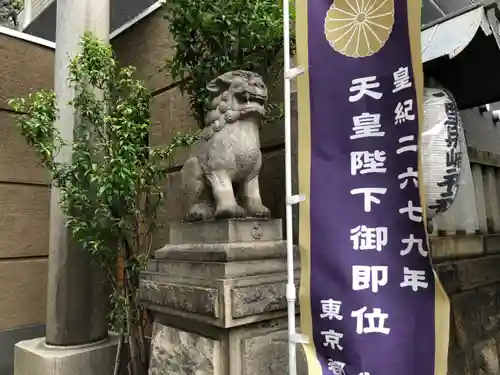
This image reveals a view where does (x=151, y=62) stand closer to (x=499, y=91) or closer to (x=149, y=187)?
(x=149, y=187)

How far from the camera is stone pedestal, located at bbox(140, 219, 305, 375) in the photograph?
2.44m

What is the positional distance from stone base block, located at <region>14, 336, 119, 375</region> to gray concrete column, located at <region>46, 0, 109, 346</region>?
0.09 m

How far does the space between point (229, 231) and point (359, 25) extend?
53.9 inches

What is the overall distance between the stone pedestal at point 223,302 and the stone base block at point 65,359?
128 cm

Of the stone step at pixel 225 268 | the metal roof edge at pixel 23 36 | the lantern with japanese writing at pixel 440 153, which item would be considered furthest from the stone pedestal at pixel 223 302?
the metal roof edge at pixel 23 36

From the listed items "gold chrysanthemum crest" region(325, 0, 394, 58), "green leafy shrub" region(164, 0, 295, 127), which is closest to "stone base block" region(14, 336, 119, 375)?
"green leafy shrub" region(164, 0, 295, 127)

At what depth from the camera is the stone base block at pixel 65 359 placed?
12.3ft

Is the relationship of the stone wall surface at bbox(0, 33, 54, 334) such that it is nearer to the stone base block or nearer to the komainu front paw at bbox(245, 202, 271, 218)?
the stone base block

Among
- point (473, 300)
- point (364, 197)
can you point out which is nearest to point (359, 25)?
point (364, 197)

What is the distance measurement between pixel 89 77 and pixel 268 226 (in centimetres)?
210

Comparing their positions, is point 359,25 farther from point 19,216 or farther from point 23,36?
point 23,36

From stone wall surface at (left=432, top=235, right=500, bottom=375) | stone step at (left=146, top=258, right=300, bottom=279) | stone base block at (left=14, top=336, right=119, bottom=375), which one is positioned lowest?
stone base block at (left=14, top=336, right=119, bottom=375)

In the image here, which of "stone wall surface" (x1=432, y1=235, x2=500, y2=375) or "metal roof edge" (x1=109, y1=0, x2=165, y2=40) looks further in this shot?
"metal roof edge" (x1=109, y1=0, x2=165, y2=40)

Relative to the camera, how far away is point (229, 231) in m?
2.61
